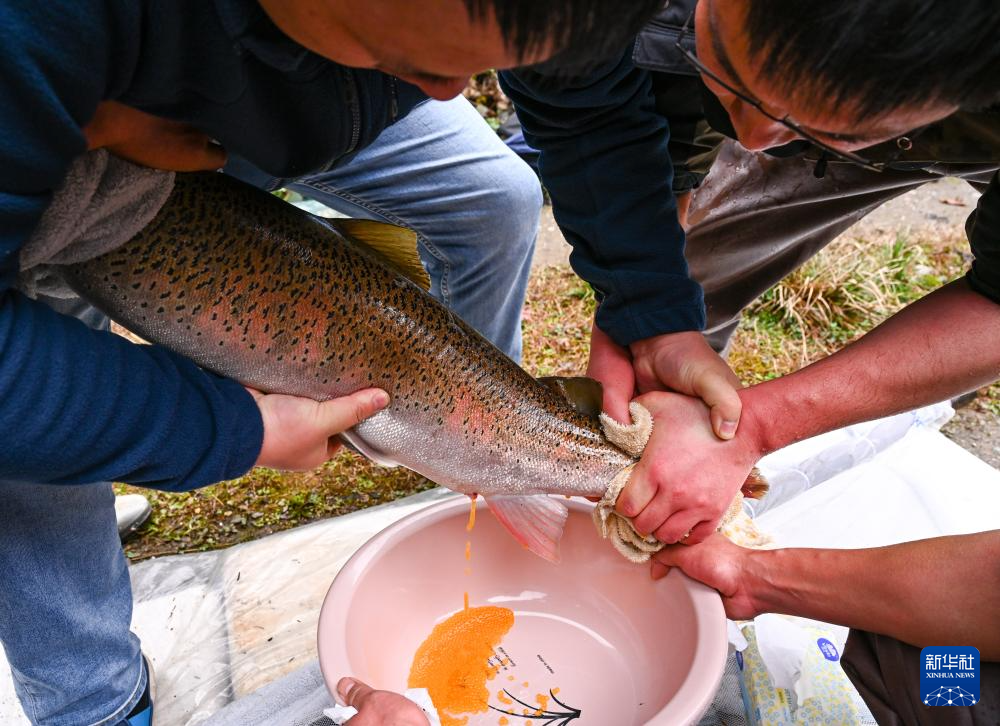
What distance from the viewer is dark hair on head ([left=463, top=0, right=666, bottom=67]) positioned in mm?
757

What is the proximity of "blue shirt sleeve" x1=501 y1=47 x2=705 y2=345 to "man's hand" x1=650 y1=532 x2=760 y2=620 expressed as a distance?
0.47 m

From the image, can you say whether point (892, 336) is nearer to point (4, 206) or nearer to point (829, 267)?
point (4, 206)

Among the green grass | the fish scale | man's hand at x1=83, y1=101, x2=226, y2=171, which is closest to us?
man's hand at x1=83, y1=101, x2=226, y2=171

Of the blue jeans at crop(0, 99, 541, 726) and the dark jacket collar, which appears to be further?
the blue jeans at crop(0, 99, 541, 726)

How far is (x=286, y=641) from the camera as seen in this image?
201 centimetres

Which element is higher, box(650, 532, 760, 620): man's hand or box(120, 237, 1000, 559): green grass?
box(650, 532, 760, 620): man's hand

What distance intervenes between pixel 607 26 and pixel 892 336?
113 centimetres

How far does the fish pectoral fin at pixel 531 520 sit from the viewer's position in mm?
1654

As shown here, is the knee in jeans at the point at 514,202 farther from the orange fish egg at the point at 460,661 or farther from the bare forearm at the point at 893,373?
the orange fish egg at the point at 460,661

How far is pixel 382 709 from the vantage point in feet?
4.02

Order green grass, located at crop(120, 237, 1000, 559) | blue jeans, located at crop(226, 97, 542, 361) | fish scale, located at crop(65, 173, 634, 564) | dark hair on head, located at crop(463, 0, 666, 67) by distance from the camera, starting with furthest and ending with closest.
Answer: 1. green grass, located at crop(120, 237, 1000, 559)
2. blue jeans, located at crop(226, 97, 542, 361)
3. fish scale, located at crop(65, 173, 634, 564)
4. dark hair on head, located at crop(463, 0, 666, 67)

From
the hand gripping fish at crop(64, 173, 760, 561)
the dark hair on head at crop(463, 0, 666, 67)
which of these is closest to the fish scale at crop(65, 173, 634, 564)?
the hand gripping fish at crop(64, 173, 760, 561)

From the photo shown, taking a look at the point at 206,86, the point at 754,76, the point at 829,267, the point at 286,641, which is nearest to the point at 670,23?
the point at 754,76

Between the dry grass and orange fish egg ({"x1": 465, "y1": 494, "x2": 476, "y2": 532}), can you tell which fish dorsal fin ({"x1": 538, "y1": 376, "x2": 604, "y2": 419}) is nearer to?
orange fish egg ({"x1": 465, "y1": 494, "x2": 476, "y2": 532})
